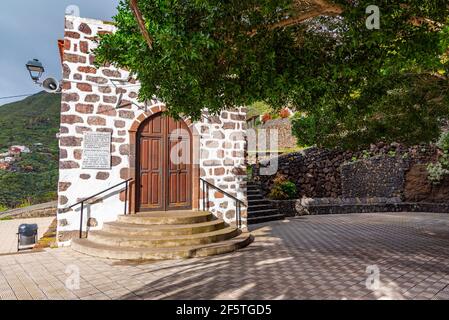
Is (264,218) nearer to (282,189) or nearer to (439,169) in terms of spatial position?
(282,189)

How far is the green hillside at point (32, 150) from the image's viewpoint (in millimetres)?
16359

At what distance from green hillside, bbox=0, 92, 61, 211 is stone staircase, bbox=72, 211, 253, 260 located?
36.6ft

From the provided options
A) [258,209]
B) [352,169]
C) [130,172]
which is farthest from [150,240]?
[352,169]

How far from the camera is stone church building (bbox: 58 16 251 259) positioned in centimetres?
620

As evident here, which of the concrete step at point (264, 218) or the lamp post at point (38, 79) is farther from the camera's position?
the concrete step at point (264, 218)

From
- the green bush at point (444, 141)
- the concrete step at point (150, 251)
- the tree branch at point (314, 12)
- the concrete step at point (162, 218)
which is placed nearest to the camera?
the tree branch at point (314, 12)

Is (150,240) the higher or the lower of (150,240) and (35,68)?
the lower

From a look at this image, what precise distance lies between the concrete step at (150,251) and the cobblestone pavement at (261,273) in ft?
0.59

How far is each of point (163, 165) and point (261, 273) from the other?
4064mm

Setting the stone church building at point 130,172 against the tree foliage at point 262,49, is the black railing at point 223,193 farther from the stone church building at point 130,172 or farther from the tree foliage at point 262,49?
the tree foliage at point 262,49

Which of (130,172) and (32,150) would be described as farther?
(32,150)

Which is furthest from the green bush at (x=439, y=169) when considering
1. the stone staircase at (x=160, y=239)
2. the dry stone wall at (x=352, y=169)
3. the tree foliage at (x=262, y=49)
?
the tree foliage at (x=262, y=49)

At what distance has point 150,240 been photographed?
5.87 meters
